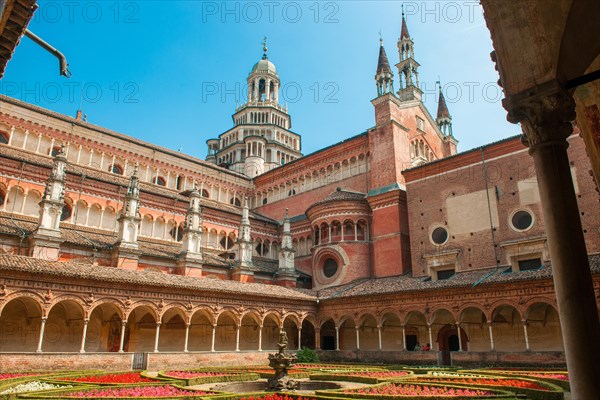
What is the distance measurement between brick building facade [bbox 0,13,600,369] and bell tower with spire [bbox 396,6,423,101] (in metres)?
0.14

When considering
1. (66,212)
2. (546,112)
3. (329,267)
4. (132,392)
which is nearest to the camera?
(546,112)

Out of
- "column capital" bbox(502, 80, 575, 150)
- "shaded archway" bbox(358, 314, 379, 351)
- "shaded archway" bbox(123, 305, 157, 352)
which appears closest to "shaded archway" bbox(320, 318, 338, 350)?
"shaded archway" bbox(358, 314, 379, 351)

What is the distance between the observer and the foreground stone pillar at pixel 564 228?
4.51 meters

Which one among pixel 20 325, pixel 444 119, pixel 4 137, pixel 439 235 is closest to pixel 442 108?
pixel 444 119

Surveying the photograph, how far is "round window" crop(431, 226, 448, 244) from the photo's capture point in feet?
106

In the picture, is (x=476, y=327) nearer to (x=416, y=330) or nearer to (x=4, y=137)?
(x=416, y=330)

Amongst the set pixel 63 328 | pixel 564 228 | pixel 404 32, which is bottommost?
pixel 63 328

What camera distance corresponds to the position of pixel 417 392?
13641 millimetres

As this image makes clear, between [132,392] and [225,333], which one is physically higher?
[225,333]

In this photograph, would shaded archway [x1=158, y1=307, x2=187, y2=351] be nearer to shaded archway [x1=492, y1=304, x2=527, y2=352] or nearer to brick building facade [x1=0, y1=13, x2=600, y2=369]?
brick building facade [x1=0, y1=13, x2=600, y2=369]

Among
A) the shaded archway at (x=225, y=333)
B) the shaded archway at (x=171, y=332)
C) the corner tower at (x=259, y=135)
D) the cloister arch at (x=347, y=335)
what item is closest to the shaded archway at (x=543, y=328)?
the cloister arch at (x=347, y=335)

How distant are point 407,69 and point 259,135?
2260cm

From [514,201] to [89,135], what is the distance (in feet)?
113

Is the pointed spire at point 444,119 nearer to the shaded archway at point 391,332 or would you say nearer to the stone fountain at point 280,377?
the shaded archway at point 391,332
